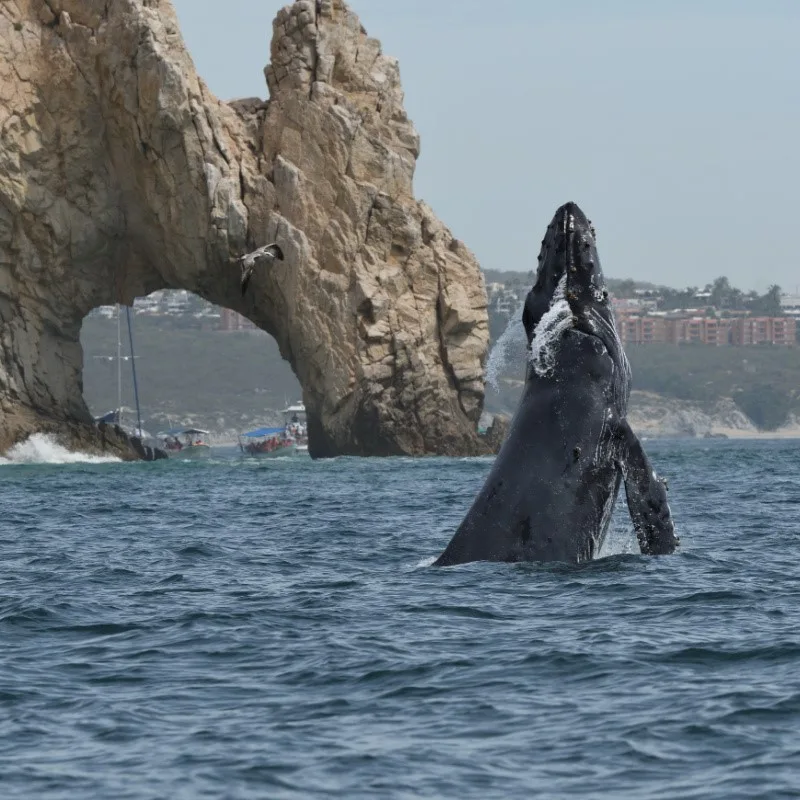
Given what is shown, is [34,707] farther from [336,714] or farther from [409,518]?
[409,518]

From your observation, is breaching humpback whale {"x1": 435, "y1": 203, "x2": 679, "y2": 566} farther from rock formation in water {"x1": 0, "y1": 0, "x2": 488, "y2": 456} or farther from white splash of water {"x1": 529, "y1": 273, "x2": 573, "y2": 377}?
rock formation in water {"x1": 0, "y1": 0, "x2": 488, "y2": 456}

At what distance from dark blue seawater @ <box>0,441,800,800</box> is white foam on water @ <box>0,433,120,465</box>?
4163 centimetres

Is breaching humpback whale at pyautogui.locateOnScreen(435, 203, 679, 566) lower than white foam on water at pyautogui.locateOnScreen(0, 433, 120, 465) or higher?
higher

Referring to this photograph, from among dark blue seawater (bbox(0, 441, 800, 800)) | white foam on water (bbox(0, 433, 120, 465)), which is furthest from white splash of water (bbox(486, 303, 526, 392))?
white foam on water (bbox(0, 433, 120, 465))

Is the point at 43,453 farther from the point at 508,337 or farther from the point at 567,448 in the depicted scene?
the point at 567,448

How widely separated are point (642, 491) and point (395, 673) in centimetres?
340

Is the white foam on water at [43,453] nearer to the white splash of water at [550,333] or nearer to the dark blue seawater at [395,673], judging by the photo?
the dark blue seawater at [395,673]

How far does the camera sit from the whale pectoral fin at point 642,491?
1333cm

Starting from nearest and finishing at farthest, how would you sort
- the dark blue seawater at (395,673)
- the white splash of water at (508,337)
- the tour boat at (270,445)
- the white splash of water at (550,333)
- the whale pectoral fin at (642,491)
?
the dark blue seawater at (395,673) → the whale pectoral fin at (642,491) → the white splash of water at (550,333) → the white splash of water at (508,337) → the tour boat at (270,445)

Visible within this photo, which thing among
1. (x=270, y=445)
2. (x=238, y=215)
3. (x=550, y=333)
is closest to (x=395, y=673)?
(x=550, y=333)

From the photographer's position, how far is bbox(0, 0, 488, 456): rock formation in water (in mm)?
61594

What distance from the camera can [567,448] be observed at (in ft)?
44.8

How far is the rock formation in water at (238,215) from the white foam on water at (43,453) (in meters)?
0.63

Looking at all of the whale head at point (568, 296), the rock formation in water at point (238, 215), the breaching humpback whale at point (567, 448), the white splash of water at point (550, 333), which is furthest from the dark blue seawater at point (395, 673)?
the rock formation in water at point (238, 215)
